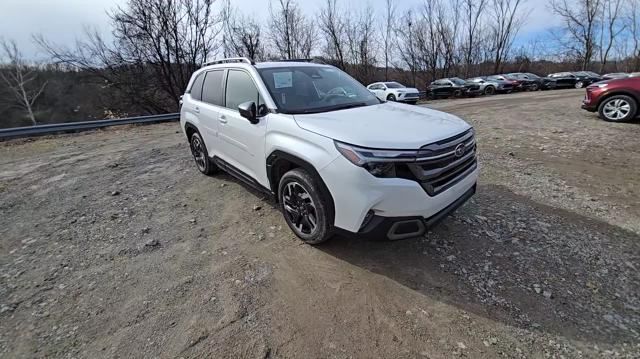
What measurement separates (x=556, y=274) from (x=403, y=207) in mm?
1493

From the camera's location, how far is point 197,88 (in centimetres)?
505

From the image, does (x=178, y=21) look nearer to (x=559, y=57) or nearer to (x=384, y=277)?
(x=384, y=277)

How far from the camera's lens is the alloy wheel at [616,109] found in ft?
26.0

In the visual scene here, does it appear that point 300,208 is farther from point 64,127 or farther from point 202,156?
point 64,127

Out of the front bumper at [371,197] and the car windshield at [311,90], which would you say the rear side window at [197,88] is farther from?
the front bumper at [371,197]

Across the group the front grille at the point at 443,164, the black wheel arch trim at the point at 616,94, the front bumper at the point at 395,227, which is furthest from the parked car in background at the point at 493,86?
the front bumper at the point at 395,227

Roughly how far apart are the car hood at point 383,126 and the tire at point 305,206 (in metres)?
0.47

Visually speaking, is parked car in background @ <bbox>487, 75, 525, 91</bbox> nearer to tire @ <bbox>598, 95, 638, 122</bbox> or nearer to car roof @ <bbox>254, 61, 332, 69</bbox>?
tire @ <bbox>598, 95, 638, 122</bbox>

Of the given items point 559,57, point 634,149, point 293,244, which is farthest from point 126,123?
point 559,57

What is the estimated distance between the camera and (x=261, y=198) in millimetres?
4332

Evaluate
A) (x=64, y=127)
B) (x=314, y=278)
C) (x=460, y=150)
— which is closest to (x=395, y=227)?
(x=314, y=278)

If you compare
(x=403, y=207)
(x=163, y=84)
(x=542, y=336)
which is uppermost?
(x=163, y=84)

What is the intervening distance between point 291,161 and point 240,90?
143cm

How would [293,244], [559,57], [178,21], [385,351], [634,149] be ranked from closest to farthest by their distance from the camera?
[385,351] < [293,244] < [634,149] < [178,21] < [559,57]
